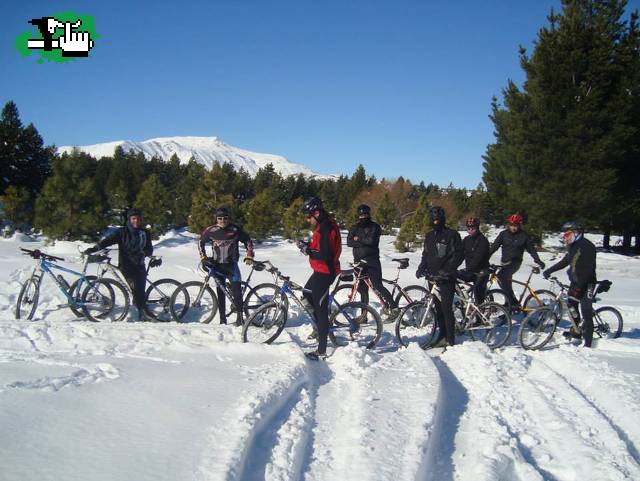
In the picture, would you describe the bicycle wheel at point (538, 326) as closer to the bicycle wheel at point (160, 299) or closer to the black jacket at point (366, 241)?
the black jacket at point (366, 241)

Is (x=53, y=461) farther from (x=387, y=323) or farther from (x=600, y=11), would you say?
(x=600, y=11)

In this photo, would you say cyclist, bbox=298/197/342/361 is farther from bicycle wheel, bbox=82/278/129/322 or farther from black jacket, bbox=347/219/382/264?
bicycle wheel, bbox=82/278/129/322

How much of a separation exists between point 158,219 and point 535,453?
26.1 m

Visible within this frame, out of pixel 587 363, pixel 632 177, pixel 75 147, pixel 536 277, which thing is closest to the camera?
pixel 587 363

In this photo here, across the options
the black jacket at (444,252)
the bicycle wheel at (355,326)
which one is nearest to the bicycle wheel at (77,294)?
the bicycle wheel at (355,326)

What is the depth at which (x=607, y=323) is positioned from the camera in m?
7.21

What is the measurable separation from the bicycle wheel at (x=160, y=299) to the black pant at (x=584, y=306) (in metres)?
6.74

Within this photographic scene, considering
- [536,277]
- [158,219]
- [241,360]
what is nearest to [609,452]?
[241,360]

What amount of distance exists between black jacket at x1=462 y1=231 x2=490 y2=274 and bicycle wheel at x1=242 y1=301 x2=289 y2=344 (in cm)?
375

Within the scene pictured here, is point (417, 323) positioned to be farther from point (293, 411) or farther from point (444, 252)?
point (293, 411)

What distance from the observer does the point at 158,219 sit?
85.1 feet

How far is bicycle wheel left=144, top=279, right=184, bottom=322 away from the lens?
280 inches

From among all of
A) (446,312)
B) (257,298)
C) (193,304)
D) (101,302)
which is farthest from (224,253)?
(446,312)

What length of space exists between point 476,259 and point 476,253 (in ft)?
0.37
